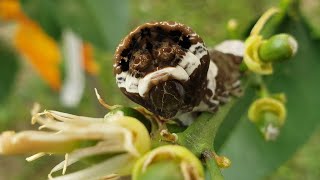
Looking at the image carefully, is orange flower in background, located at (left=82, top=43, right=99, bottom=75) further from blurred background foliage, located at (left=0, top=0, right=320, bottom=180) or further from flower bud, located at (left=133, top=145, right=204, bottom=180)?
flower bud, located at (left=133, top=145, right=204, bottom=180)

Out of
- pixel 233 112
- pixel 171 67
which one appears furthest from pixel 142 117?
pixel 233 112

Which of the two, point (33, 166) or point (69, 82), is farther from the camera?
point (33, 166)

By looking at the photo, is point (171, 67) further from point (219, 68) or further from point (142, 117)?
point (219, 68)

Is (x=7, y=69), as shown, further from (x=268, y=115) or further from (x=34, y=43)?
(x=268, y=115)

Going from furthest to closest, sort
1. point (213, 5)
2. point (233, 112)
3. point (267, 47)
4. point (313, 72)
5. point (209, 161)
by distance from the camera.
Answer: point (213, 5) → point (313, 72) → point (233, 112) → point (267, 47) → point (209, 161)

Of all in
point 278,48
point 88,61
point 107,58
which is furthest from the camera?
point 107,58

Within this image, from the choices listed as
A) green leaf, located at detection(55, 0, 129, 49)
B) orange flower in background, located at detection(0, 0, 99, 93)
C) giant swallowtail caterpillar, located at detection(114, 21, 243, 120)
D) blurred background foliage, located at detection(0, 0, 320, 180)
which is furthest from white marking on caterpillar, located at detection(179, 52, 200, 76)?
orange flower in background, located at detection(0, 0, 99, 93)

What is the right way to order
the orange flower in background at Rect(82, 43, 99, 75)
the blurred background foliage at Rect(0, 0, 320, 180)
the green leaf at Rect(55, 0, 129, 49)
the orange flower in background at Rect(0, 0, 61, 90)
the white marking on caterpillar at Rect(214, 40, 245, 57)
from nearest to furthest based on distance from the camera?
the white marking on caterpillar at Rect(214, 40, 245, 57) < the blurred background foliage at Rect(0, 0, 320, 180) < the green leaf at Rect(55, 0, 129, 49) < the orange flower in background at Rect(0, 0, 61, 90) < the orange flower in background at Rect(82, 43, 99, 75)

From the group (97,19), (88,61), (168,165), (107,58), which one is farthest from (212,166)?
(107,58)
